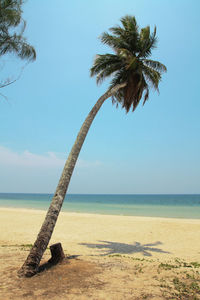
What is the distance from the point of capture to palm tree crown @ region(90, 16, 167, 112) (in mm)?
10805

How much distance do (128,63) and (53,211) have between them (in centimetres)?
791

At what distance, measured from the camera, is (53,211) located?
6309 mm

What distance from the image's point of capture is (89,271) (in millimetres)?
5883

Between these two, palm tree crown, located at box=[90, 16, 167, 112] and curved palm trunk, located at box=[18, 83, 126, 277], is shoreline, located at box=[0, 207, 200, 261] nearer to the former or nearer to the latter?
curved palm trunk, located at box=[18, 83, 126, 277]

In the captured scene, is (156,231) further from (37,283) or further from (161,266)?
(37,283)

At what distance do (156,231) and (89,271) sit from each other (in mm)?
10921

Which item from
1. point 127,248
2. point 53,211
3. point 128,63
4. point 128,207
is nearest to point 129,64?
point 128,63

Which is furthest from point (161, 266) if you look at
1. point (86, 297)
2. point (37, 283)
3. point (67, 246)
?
point (67, 246)

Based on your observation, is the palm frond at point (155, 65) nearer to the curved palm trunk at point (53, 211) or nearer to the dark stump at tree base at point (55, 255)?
the curved palm trunk at point (53, 211)

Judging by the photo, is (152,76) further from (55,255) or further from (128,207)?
(128,207)

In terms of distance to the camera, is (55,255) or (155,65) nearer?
(55,255)

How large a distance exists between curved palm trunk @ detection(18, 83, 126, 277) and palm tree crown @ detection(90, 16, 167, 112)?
141 inches

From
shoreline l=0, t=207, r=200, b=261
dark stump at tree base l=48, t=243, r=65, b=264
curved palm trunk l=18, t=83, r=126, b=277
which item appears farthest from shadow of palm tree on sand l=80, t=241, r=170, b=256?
curved palm trunk l=18, t=83, r=126, b=277

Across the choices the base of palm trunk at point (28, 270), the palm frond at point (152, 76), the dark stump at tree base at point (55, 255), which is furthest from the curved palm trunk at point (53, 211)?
the palm frond at point (152, 76)
